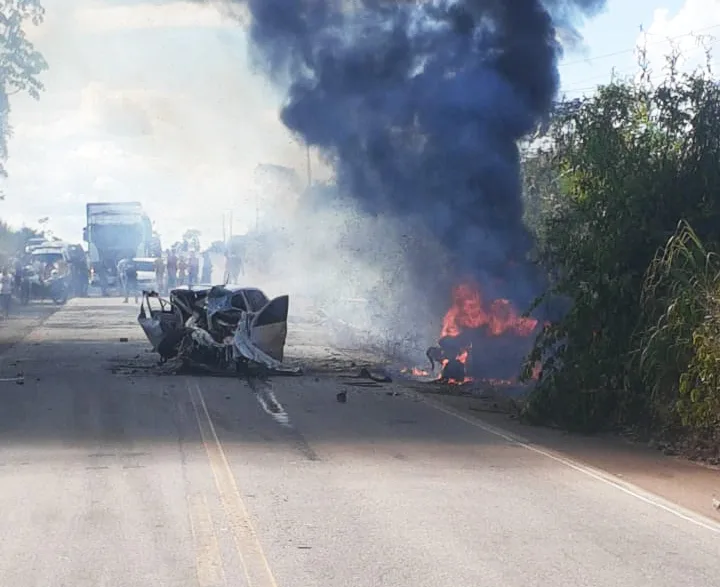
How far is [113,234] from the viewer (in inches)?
2186

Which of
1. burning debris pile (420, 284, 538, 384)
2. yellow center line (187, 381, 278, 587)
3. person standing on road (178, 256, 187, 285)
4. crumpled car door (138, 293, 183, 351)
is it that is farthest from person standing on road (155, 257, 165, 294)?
yellow center line (187, 381, 278, 587)

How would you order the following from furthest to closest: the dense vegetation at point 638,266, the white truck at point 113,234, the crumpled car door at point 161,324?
the white truck at point 113,234 < the crumpled car door at point 161,324 < the dense vegetation at point 638,266

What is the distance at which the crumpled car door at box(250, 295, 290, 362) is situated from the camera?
2080cm

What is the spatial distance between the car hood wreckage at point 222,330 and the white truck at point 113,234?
33.5 m

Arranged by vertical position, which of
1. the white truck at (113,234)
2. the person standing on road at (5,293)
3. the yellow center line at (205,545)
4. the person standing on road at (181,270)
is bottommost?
the yellow center line at (205,545)

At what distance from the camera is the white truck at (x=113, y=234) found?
181 ft

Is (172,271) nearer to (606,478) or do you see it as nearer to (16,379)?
(16,379)

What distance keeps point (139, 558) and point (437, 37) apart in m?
17.6

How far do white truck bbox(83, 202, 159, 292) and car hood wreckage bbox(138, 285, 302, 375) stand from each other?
33.5 metres

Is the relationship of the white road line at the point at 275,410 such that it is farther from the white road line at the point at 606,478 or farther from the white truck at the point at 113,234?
the white truck at the point at 113,234

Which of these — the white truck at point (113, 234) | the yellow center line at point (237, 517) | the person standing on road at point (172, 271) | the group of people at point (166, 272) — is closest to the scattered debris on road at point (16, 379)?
the yellow center line at point (237, 517)

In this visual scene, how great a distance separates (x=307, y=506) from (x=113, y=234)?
47.5 m

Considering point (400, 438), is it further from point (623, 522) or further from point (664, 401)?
point (623, 522)

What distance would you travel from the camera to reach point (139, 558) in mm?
7727
